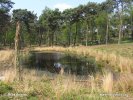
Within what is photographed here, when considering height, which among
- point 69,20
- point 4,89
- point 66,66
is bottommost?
point 66,66

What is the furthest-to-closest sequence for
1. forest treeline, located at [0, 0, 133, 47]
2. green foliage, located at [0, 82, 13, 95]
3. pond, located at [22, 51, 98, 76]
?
forest treeline, located at [0, 0, 133, 47] < pond, located at [22, 51, 98, 76] < green foliage, located at [0, 82, 13, 95]

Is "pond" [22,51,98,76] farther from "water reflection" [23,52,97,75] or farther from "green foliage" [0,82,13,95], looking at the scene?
"green foliage" [0,82,13,95]

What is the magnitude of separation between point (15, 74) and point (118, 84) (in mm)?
4431

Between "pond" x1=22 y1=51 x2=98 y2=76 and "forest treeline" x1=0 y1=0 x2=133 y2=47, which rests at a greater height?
"forest treeline" x1=0 y1=0 x2=133 y2=47

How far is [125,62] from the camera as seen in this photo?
2052 cm

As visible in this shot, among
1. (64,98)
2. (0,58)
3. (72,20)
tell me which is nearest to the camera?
(64,98)

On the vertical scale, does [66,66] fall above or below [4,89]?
below

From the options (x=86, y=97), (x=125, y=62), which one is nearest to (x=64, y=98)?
(x=86, y=97)

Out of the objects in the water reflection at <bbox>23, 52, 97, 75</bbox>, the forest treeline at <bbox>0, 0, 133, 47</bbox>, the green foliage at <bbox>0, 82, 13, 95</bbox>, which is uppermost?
the forest treeline at <bbox>0, 0, 133, 47</bbox>

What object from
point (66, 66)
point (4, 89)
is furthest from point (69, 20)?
point (4, 89)

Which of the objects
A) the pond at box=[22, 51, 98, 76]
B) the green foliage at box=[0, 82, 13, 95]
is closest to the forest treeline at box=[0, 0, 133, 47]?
the pond at box=[22, 51, 98, 76]

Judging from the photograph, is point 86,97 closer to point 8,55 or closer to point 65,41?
point 8,55

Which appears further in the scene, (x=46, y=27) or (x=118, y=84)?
(x=46, y=27)

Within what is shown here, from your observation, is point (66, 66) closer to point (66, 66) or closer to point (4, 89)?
point (66, 66)
